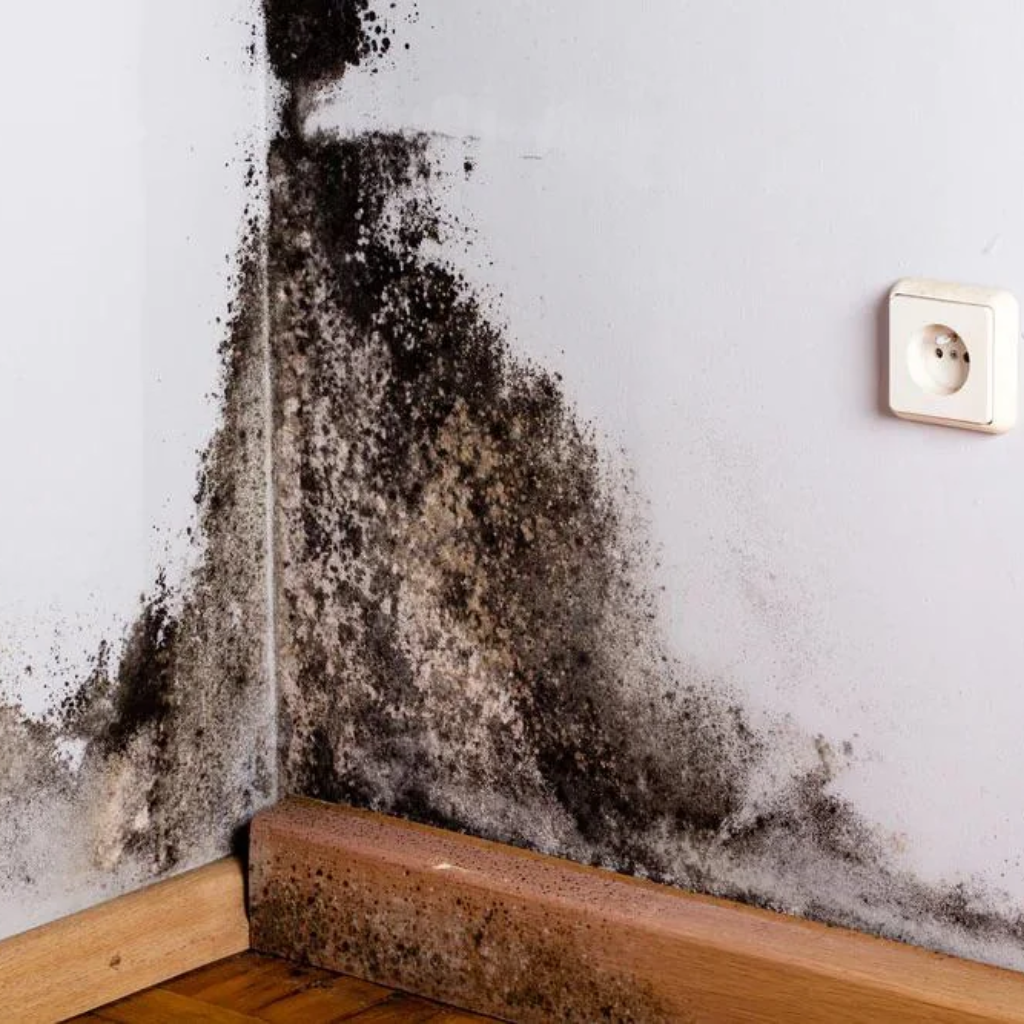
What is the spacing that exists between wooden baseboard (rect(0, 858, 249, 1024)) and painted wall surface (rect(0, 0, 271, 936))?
2 centimetres

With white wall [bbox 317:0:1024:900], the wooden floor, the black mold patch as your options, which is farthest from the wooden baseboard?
the black mold patch

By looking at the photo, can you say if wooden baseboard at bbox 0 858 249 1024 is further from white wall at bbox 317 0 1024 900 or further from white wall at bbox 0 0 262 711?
white wall at bbox 317 0 1024 900

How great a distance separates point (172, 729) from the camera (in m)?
1.80

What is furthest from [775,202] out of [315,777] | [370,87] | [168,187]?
[315,777]

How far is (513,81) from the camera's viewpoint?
5.34 ft

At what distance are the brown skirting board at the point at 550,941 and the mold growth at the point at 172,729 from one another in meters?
0.07

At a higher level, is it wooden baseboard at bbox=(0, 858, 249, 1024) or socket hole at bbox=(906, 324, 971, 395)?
socket hole at bbox=(906, 324, 971, 395)

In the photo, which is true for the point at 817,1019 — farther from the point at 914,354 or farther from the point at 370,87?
the point at 370,87

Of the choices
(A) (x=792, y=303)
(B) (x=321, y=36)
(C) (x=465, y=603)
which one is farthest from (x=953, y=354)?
(B) (x=321, y=36)

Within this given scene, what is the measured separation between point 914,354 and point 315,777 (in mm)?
749

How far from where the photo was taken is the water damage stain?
1.60 metres

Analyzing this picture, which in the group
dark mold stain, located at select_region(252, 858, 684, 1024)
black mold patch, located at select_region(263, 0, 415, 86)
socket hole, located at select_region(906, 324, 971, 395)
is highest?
black mold patch, located at select_region(263, 0, 415, 86)

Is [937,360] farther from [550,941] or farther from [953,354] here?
[550,941]

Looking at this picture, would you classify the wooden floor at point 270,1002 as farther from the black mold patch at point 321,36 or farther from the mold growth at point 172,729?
the black mold patch at point 321,36
